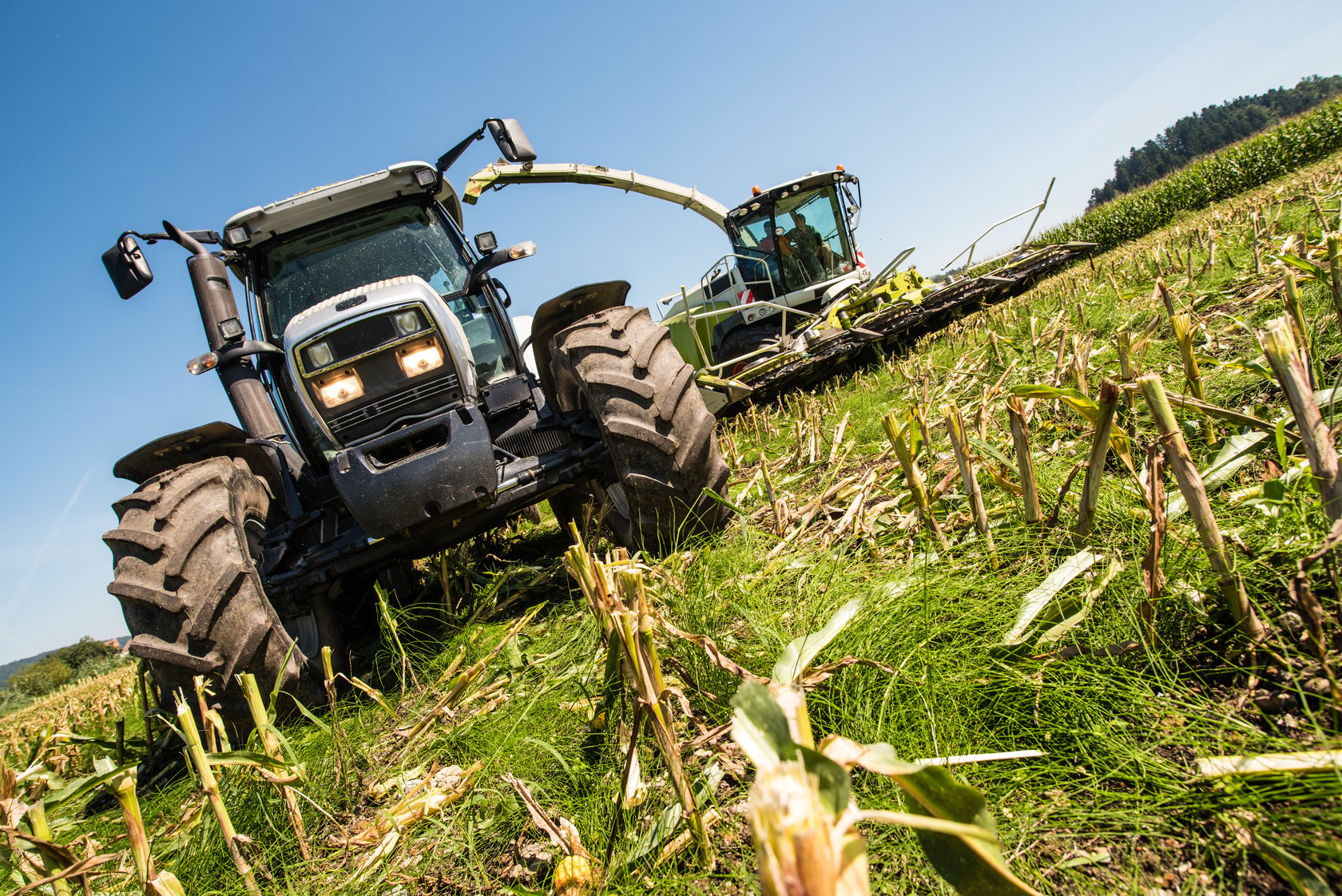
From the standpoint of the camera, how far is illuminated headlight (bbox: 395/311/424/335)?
10.6 ft

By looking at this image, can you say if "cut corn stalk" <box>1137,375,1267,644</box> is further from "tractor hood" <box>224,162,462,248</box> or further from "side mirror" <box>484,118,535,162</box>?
"tractor hood" <box>224,162,462,248</box>

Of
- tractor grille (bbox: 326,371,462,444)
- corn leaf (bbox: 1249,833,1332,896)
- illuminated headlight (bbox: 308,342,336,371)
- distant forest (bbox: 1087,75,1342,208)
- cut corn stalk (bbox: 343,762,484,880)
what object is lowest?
cut corn stalk (bbox: 343,762,484,880)

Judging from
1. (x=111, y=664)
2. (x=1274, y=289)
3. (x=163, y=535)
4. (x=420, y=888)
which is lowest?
(x=111, y=664)

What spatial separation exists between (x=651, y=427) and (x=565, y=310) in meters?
1.12

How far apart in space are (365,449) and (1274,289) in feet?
13.2

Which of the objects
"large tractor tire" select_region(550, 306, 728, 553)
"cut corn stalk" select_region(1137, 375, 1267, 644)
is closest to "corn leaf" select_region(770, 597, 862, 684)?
"cut corn stalk" select_region(1137, 375, 1267, 644)

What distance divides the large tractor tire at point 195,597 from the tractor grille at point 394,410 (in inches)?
22.2

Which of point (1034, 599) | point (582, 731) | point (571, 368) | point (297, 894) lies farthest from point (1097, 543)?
point (571, 368)

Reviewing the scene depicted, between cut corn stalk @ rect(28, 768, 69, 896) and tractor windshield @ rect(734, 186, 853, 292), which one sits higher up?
tractor windshield @ rect(734, 186, 853, 292)

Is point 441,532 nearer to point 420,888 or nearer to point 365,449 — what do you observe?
point 365,449

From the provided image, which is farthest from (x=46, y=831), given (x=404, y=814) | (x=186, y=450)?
(x=186, y=450)

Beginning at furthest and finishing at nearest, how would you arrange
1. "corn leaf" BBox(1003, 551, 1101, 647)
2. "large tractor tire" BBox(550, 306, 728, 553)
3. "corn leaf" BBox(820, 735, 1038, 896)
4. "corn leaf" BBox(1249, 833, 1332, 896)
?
"large tractor tire" BBox(550, 306, 728, 553) < "corn leaf" BBox(1003, 551, 1101, 647) < "corn leaf" BBox(1249, 833, 1332, 896) < "corn leaf" BBox(820, 735, 1038, 896)

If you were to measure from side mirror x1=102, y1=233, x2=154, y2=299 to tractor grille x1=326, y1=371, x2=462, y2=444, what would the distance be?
1.29 m

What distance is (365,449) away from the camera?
298 centimetres
